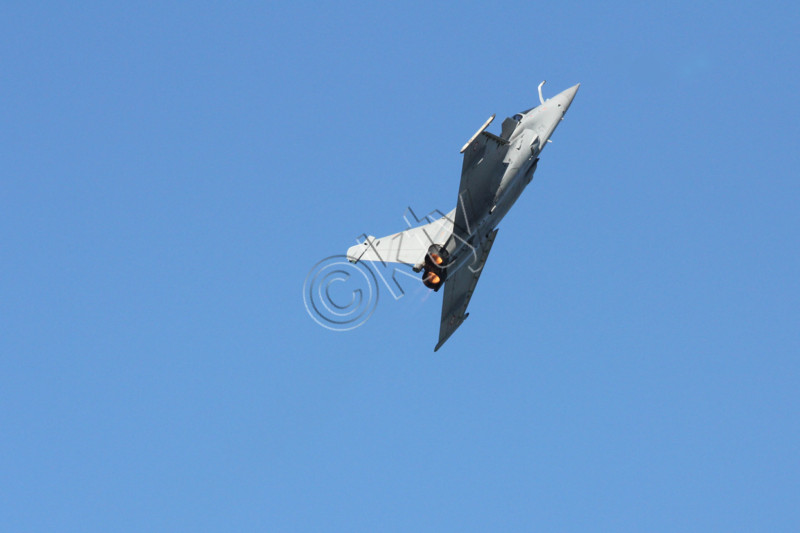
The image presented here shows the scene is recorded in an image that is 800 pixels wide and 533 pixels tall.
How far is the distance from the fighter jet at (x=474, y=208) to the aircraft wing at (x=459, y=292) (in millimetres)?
466

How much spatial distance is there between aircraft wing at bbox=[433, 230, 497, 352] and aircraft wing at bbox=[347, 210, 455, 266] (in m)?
2.06

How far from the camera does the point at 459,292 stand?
37.8m

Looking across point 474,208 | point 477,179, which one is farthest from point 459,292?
point 477,179

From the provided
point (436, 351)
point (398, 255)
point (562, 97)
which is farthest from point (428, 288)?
point (562, 97)

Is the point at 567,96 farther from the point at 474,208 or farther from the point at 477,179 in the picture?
the point at 474,208

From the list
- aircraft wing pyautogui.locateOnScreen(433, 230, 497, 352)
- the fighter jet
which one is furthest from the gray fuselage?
aircraft wing pyautogui.locateOnScreen(433, 230, 497, 352)

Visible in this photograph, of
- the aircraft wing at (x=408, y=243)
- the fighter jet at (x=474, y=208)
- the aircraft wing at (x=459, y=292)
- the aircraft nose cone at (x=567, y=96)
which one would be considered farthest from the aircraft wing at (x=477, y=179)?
the aircraft nose cone at (x=567, y=96)

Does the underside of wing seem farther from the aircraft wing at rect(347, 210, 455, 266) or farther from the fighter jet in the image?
the aircraft wing at rect(347, 210, 455, 266)

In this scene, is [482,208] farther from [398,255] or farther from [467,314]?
[467,314]

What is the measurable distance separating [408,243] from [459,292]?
377cm

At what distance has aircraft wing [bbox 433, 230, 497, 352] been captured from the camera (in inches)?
→ 1460

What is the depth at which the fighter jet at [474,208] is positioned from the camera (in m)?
34.0

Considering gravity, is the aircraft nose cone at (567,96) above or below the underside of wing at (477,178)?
above

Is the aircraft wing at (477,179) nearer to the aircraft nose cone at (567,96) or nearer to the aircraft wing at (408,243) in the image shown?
the aircraft wing at (408,243)
